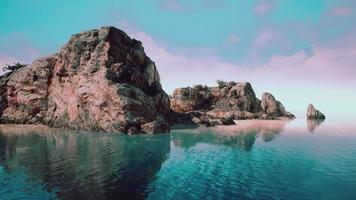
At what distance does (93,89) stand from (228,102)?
79008 millimetres

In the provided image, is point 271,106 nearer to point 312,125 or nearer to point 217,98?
point 217,98

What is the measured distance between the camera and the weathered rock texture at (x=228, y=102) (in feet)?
432

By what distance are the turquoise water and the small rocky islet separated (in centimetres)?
1971

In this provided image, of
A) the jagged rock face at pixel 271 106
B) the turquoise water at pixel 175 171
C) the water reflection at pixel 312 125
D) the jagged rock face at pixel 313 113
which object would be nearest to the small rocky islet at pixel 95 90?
the turquoise water at pixel 175 171

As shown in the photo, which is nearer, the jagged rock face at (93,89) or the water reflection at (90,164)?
the water reflection at (90,164)

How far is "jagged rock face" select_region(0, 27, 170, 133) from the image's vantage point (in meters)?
71.6

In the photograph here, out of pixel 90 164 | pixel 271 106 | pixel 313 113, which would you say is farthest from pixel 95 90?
pixel 313 113

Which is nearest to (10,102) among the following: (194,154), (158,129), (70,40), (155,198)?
(70,40)

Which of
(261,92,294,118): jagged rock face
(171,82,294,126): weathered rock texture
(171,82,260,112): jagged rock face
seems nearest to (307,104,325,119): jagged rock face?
(171,82,294,126): weathered rock texture

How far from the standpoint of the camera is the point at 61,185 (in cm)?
2670

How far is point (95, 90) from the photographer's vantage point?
76.9 m

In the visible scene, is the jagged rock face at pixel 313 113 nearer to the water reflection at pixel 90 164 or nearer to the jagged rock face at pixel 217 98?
the jagged rock face at pixel 217 98

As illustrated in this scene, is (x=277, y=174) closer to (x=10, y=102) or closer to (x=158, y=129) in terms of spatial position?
(x=158, y=129)

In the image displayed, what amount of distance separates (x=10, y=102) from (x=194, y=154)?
88687 mm
